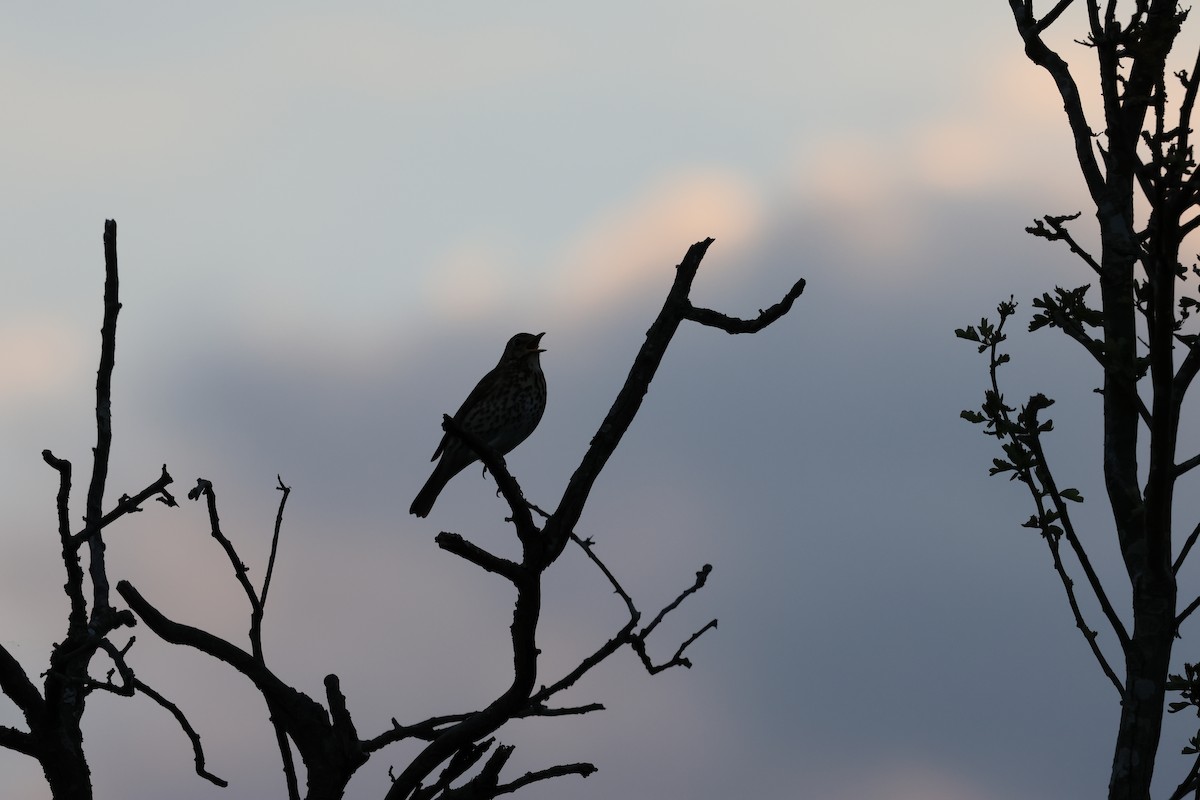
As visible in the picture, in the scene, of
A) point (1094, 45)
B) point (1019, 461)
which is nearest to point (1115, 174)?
point (1094, 45)

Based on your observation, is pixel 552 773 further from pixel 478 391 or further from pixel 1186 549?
pixel 478 391

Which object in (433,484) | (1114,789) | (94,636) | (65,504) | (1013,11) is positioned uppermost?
(433,484)

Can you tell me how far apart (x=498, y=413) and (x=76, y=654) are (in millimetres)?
7769

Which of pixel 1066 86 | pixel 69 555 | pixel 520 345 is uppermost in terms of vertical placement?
pixel 520 345

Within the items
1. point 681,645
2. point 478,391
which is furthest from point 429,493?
point 681,645

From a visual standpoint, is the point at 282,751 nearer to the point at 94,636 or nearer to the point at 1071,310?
the point at 94,636

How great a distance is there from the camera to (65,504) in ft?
21.5

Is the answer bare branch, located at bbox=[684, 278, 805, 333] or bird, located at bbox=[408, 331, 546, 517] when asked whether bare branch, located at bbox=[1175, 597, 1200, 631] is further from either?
bird, located at bbox=[408, 331, 546, 517]

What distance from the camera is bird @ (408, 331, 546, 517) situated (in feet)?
45.3

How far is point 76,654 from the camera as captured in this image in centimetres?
630

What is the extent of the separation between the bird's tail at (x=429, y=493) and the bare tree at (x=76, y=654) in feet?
24.6

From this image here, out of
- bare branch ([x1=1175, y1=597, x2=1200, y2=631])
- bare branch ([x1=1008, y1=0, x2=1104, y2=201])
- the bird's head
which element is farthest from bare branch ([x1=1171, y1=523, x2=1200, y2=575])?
the bird's head

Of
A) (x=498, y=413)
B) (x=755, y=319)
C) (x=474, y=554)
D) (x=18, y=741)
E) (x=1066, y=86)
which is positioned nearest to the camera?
(x=474, y=554)

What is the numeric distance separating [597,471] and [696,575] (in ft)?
5.46
